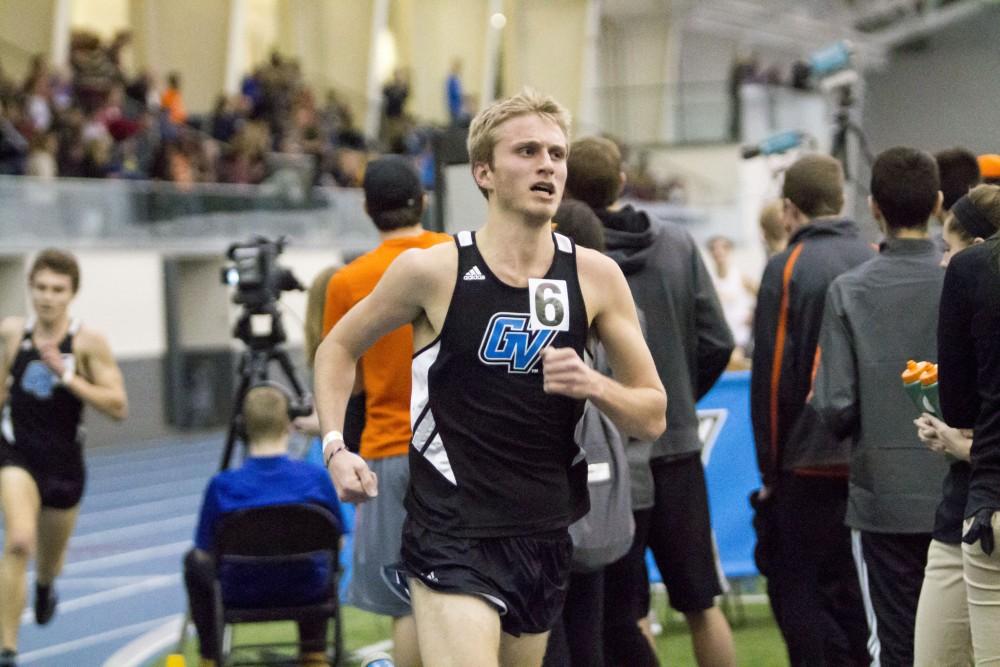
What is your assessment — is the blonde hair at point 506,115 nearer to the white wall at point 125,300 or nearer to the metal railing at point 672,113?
the white wall at point 125,300

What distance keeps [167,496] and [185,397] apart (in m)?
7.06

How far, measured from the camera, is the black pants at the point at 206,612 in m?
7.15

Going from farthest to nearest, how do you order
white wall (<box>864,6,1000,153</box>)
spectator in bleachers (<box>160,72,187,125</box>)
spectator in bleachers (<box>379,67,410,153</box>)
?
white wall (<box>864,6,1000,153</box>)
spectator in bleachers (<box>379,67,410,153</box>)
spectator in bleachers (<box>160,72,187,125</box>)

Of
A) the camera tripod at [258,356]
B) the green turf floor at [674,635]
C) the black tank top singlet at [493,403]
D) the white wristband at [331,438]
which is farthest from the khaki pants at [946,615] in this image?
the camera tripod at [258,356]

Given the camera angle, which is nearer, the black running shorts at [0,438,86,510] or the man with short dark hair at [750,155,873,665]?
the man with short dark hair at [750,155,873,665]

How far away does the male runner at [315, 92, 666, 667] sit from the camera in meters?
4.24

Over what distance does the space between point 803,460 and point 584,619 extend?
3.89 feet

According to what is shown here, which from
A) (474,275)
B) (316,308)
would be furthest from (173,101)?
(474,275)

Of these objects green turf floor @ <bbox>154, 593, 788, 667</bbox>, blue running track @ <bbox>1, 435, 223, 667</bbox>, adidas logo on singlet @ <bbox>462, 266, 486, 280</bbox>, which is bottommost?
blue running track @ <bbox>1, 435, 223, 667</bbox>

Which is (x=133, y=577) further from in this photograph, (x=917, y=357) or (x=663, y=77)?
(x=663, y=77)

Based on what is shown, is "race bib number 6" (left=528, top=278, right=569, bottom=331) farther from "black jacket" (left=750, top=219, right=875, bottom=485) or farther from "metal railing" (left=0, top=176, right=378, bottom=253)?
"metal railing" (left=0, top=176, right=378, bottom=253)

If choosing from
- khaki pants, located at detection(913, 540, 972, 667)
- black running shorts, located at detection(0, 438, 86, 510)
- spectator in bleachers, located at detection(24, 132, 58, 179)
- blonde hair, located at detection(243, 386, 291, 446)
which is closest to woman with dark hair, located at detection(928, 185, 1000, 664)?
khaki pants, located at detection(913, 540, 972, 667)

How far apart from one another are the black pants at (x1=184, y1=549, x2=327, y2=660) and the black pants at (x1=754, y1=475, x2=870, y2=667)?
7.03ft

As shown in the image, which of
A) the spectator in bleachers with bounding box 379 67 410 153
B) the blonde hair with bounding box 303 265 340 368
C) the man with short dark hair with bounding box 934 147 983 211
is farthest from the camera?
the spectator in bleachers with bounding box 379 67 410 153
